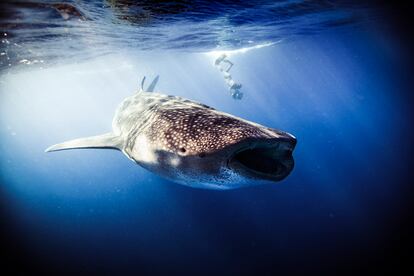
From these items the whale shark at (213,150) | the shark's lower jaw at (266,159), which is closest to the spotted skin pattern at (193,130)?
the whale shark at (213,150)

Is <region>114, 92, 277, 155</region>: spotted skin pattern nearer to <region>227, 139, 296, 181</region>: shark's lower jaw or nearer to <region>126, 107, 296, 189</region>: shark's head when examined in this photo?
<region>126, 107, 296, 189</region>: shark's head

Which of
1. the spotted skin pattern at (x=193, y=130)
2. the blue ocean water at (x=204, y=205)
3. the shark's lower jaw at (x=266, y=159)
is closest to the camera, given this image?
the shark's lower jaw at (x=266, y=159)

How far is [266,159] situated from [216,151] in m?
0.75

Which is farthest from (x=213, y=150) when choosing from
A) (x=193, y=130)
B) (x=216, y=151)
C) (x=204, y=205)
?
(x=204, y=205)

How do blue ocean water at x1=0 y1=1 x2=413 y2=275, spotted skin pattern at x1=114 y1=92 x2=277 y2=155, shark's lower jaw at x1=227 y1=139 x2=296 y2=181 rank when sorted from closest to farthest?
shark's lower jaw at x1=227 y1=139 x2=296 y2=181
spotted skin pattern at x1=114 y1=92 x2=277 y2=155
blue ocean water at x1=0 y1=1 x2=413 y2=275

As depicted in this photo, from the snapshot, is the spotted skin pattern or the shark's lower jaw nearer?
the shark's lower jaw

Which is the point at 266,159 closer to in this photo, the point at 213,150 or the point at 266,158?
the point at 266,158

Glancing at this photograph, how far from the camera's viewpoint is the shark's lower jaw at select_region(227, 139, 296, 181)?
2713 mm

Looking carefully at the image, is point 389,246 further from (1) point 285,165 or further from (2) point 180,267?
(1) point 285,165

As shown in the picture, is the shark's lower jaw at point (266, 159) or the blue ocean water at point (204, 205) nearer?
the shark's lower jaw at point (266, 159)

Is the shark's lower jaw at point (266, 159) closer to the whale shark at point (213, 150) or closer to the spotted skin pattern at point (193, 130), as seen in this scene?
the whale shark at point (213, 150)

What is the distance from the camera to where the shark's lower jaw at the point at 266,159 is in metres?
2.71

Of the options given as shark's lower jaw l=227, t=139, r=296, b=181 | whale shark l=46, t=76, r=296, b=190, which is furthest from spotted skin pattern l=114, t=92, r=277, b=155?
shark's lower jaw l=227, t=139, r=296, b=181

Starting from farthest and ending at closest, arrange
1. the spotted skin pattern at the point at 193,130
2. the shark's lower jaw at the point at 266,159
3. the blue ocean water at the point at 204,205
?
1. the blue ocean water at the point at 204,205
2. the spotted skin pattern at the point at 193,130
3. the shark's lower jaw at the point at 266,159
